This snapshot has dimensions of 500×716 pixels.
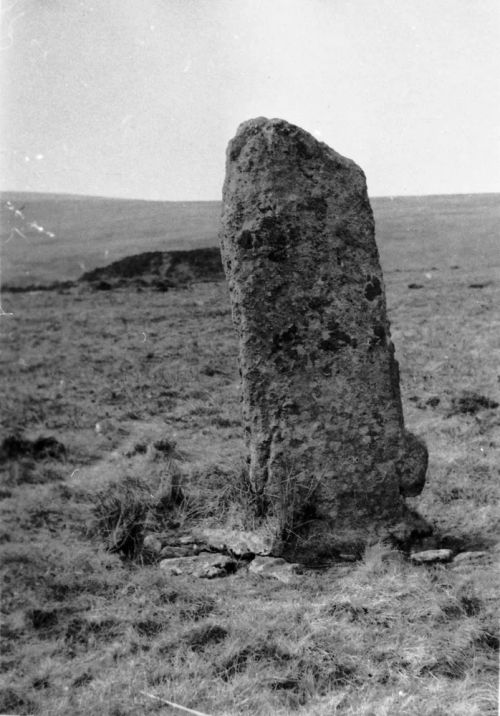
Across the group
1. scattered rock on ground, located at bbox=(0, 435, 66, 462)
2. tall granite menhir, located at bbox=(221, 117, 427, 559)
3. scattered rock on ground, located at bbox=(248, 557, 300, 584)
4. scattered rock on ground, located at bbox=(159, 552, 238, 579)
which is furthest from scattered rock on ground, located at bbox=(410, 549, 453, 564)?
scattered rock on ground, located at bbox=(0, 435, 66, 462)

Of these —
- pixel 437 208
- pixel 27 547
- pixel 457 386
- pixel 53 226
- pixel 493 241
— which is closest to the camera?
pixel 27 547

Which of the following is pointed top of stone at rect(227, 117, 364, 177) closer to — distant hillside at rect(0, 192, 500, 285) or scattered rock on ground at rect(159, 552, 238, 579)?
scattered rock on ground at rect(159, 552, 238, 579)

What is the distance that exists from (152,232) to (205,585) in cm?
3612

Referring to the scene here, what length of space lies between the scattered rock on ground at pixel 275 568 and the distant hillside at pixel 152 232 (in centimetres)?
1999

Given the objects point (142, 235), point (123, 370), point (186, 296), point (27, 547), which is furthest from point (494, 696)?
point (142, 235)

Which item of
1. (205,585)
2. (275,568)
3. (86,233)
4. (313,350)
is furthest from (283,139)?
Result: (86,233)

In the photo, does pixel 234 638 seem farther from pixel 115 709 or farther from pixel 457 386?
pixel 457 386

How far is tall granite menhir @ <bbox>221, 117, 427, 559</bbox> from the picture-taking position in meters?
6.06

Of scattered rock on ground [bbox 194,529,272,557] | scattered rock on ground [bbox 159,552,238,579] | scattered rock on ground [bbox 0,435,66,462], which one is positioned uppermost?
scattered rock on ground [bbox 0,435,66,462]

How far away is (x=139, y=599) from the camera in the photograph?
504cm

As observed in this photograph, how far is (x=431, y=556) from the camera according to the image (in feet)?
18.3

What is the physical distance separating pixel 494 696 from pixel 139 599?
7.92 feet

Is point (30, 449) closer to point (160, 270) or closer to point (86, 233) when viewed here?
point (160, 270)

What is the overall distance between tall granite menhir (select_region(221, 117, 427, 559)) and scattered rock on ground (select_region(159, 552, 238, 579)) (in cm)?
61
